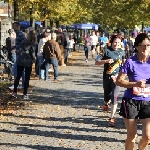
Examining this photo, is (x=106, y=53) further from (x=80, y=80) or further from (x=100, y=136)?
(x=80, y=80)

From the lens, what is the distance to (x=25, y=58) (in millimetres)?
12375

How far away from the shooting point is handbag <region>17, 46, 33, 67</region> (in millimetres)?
12328

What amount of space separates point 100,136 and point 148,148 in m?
1.09

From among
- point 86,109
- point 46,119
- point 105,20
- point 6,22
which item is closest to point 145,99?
point 46,119

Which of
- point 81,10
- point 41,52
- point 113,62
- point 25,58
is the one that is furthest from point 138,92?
point 81,10

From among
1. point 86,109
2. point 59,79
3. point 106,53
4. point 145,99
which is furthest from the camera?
point 59,79

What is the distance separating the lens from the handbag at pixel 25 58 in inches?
485

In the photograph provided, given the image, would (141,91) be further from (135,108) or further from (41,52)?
(41,52)

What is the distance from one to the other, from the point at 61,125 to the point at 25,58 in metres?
3.49

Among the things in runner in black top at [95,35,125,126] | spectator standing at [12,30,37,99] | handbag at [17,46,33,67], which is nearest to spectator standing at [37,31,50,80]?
spectator standing at [12,30,37,99]

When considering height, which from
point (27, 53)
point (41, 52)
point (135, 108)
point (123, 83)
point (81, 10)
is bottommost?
point (41, 52)

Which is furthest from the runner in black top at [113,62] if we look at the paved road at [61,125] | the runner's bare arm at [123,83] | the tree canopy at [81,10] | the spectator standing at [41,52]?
the tree canopy at [81,10]

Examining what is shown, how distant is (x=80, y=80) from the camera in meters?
18.4

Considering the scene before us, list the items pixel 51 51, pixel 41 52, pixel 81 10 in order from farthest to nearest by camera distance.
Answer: pixel 81 10, pixel 41 52, pixel 51 51
